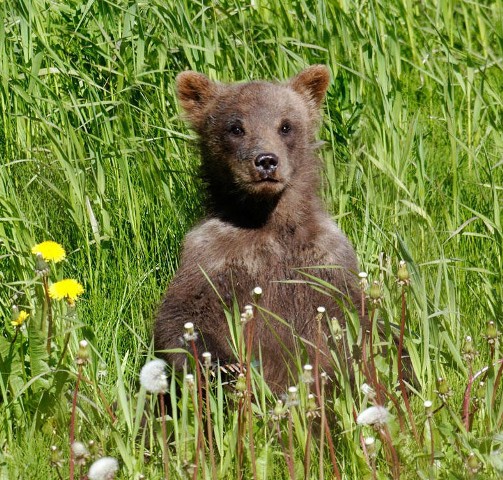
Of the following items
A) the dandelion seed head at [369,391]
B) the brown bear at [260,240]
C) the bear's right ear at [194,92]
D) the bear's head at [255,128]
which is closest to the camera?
the dandelion seed head at [369,391]

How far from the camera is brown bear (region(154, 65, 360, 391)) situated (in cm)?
522

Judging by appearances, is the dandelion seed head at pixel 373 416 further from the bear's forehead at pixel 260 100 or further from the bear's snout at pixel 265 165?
the bear's forehead at pixel 260 100

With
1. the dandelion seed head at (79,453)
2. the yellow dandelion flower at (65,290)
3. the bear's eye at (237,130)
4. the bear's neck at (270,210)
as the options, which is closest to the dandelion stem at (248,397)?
the dandelion seed head at (79,453)

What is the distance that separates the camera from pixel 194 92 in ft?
19.6

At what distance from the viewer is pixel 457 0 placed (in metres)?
7.83

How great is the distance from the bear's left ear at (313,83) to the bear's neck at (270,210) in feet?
2.14

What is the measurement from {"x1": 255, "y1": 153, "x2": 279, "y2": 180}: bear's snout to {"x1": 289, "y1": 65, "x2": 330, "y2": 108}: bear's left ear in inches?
31.6

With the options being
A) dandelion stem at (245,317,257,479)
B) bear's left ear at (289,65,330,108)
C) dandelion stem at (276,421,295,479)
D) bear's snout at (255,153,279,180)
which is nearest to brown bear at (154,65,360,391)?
bear's snout at (255,153,279,180)

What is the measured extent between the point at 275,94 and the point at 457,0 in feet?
8.42

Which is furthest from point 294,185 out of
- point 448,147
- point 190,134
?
point 448,147

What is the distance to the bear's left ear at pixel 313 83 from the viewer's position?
594 centimetres

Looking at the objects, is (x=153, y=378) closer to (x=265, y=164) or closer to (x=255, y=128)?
(x=265, y=164)

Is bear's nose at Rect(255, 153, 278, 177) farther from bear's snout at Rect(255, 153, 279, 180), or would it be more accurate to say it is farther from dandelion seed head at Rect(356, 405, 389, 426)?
dandelion seed head at Rect(356, 405, 389, 426)

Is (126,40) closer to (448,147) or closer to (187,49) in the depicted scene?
(187,49)
